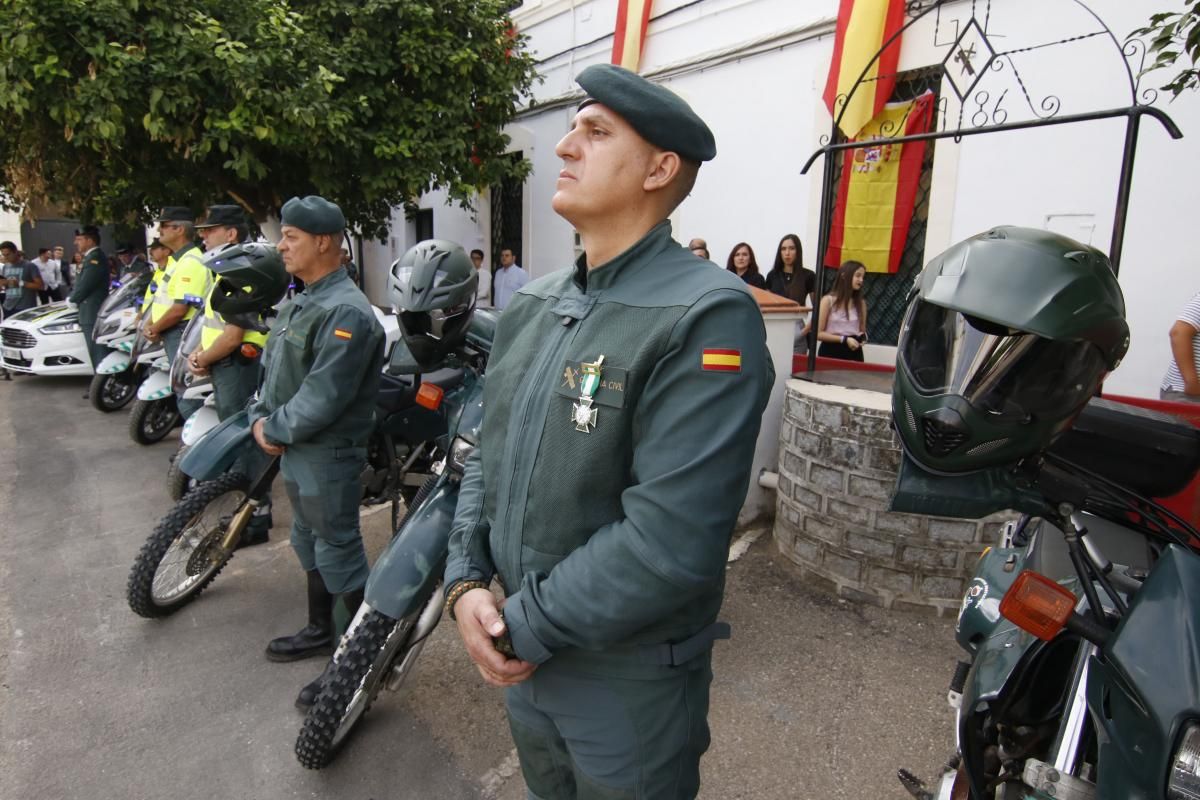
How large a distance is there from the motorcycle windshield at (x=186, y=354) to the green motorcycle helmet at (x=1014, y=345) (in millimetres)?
4245

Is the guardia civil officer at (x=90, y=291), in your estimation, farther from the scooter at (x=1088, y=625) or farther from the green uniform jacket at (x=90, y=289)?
the scooter at (x=1088, y=625)

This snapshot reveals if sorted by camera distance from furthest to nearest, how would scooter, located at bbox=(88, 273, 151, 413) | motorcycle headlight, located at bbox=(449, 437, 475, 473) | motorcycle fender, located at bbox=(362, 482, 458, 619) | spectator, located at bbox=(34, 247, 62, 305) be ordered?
spectator, located at bbox=(34, 247, 62, 305) → scooter, located at bbox=(88, 273, 151, 413) → motorcycle headlight, located at bbox=(449, 437, 475, 473) → motorcycle fender, located at bbox=(362, 482, 458, 619)

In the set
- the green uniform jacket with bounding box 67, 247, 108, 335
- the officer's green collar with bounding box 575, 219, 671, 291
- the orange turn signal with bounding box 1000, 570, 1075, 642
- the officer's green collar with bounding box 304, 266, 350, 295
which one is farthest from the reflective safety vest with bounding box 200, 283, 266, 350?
the green uniform jacket with bounding box 67, 247, 108, 335

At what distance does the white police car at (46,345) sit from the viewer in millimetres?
8398

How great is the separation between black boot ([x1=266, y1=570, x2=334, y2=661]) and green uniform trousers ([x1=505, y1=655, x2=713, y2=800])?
200 centimetres

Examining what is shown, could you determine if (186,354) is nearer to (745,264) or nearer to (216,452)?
(216,452)

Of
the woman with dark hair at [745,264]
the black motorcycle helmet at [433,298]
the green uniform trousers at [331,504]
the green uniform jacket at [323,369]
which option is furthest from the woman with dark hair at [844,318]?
the green uniform trousers at [331,504]

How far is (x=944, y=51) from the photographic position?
220 inches

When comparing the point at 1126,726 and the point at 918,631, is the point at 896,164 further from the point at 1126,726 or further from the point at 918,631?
the point at 1126,726

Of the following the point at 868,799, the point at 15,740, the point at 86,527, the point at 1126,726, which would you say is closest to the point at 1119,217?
the point at 868,799

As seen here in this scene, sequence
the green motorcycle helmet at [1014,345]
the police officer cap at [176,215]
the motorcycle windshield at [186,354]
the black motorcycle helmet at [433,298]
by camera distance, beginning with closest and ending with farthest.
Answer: the green motorcycle helmet at [1014,345] < the black motorcycle helmet at [433,298] < the motorcycle windshield at [186,354] < the police officer cap at [176,215]

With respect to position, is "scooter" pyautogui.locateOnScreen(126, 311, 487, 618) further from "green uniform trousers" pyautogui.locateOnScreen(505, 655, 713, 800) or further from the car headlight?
the car headlight

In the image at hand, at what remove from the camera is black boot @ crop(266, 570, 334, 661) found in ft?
10.1

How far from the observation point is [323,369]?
8.98ft
